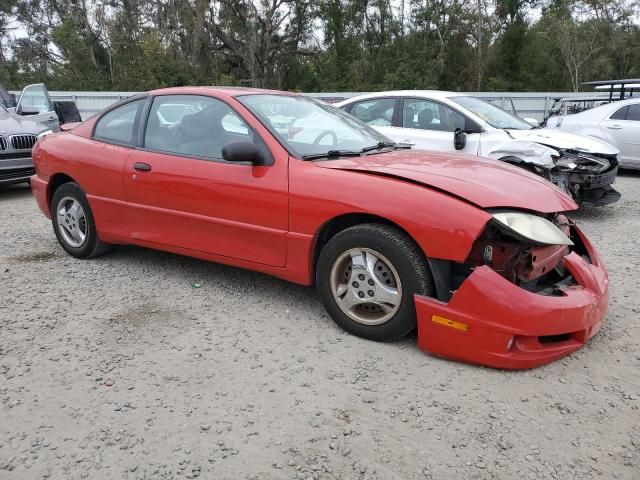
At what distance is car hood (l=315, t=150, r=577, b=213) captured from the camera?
3.13 m

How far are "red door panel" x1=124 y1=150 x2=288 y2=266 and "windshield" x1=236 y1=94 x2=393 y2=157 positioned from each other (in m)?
0.30

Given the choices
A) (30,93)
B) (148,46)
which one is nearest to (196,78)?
(148,46)

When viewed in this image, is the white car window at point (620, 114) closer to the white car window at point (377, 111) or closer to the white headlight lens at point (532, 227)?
the white car window at point (377, 111)

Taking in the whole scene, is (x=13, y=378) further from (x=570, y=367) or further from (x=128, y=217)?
(x=570, y=367)

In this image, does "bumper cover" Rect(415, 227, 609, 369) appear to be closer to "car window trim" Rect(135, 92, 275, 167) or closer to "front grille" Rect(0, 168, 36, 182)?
"car window trim" Rect(135, 92, 275, 167)

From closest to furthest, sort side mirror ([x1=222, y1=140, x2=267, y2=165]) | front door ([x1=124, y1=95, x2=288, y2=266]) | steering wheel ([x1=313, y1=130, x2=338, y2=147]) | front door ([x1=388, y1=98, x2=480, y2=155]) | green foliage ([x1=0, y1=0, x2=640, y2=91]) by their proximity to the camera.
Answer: side mirror ([x1=222, y1=140, x2=267, y2=165]), front door ([x1=124, y1=95, x2=288, y2=266]), steering wheel ([x1=313, y1=130, x2=338, y2=147]), front door ([x1=388, y1=98, x2=480, y2=155]), green foliage ([x1=0, y1=0, x2=640, y2=91])

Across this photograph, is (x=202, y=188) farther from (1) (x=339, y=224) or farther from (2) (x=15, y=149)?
(2) (x=15, y=149)

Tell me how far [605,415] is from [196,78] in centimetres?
3537

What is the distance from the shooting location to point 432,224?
3023 millimetres

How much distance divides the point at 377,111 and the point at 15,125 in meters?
5.44

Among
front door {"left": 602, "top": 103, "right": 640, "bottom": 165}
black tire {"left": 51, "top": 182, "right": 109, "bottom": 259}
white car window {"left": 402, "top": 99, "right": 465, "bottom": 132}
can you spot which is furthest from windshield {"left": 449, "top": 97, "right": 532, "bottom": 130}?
black tire {"left": 51, "top": 182, "right": 109, "bottom": 259}

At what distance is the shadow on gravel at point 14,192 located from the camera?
28.2 feet

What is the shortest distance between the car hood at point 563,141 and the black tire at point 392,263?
14.0 ft

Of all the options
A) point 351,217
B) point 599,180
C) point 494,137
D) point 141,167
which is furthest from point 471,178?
point 599,180
